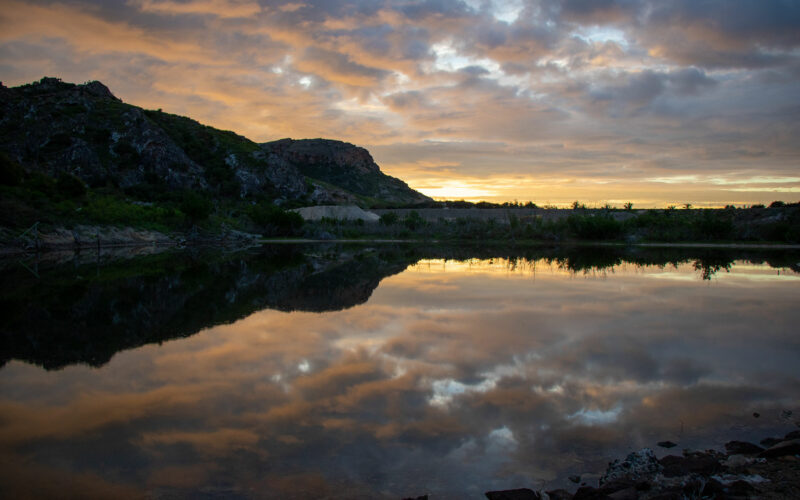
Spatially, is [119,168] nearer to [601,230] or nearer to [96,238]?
[96,238]

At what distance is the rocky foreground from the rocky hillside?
56.9 m

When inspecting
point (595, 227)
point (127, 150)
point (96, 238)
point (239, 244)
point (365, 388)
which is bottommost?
point (365, 388)

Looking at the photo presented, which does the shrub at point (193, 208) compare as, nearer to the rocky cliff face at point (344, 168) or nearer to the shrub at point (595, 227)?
the shrub at point (595, 227)

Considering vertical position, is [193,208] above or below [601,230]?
above

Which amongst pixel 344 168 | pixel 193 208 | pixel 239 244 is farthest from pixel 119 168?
pixel 344 168

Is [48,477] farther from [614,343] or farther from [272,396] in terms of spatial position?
[614,343]

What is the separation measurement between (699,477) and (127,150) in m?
73.1

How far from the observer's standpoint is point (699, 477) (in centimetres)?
384

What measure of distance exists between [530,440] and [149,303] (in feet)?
32.7

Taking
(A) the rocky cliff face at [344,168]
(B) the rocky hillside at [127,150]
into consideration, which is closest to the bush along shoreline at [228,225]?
(B) the rocky hillside at [127,150]

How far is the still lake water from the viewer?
13.4 ft

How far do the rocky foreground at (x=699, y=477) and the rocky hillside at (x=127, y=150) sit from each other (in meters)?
56.9

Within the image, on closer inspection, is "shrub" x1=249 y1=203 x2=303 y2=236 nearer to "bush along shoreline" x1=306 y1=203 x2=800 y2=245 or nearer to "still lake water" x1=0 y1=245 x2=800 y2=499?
"bush along shoreline" x1=306 y1=203 x2=800 y2=245

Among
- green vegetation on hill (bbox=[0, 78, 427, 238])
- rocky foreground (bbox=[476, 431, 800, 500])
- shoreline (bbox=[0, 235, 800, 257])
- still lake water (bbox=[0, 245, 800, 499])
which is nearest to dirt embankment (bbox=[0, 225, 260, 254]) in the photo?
shoreline (bbox=[0, 235, 800, 257])
